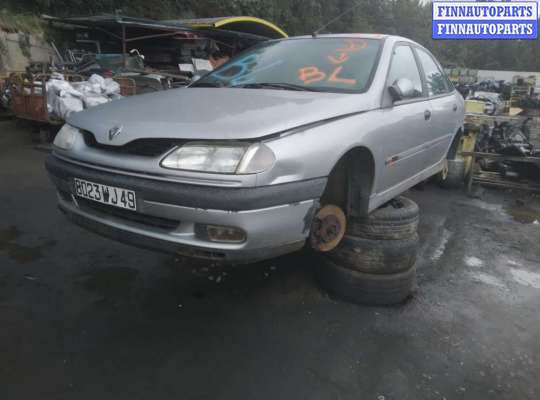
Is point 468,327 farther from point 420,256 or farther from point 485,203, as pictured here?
point 485,203

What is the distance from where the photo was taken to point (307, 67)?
2.85 meters

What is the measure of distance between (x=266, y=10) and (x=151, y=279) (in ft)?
70.0

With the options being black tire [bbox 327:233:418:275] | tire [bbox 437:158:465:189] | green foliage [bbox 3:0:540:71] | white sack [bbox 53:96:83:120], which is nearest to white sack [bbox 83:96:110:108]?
white sack [bbox 53:96:83:120]

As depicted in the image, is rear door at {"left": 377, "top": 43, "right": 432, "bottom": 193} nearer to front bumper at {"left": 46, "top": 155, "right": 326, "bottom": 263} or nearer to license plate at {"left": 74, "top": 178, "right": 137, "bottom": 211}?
front bumper at {"left": 46, "top": 155, "right": 326, "bottom": 263}

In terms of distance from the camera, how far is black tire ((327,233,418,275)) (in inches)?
105

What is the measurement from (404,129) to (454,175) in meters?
3.50

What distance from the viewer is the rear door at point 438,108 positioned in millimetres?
3510

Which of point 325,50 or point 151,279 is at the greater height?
point 325,50

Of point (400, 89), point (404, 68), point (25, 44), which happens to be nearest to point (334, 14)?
point (25, 44)

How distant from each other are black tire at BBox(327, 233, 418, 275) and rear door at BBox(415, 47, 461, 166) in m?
1.10

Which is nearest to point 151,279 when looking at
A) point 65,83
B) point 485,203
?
point 485,203

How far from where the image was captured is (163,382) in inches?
77.8

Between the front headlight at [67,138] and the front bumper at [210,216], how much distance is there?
0.30 m

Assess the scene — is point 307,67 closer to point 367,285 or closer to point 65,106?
point 367,285
